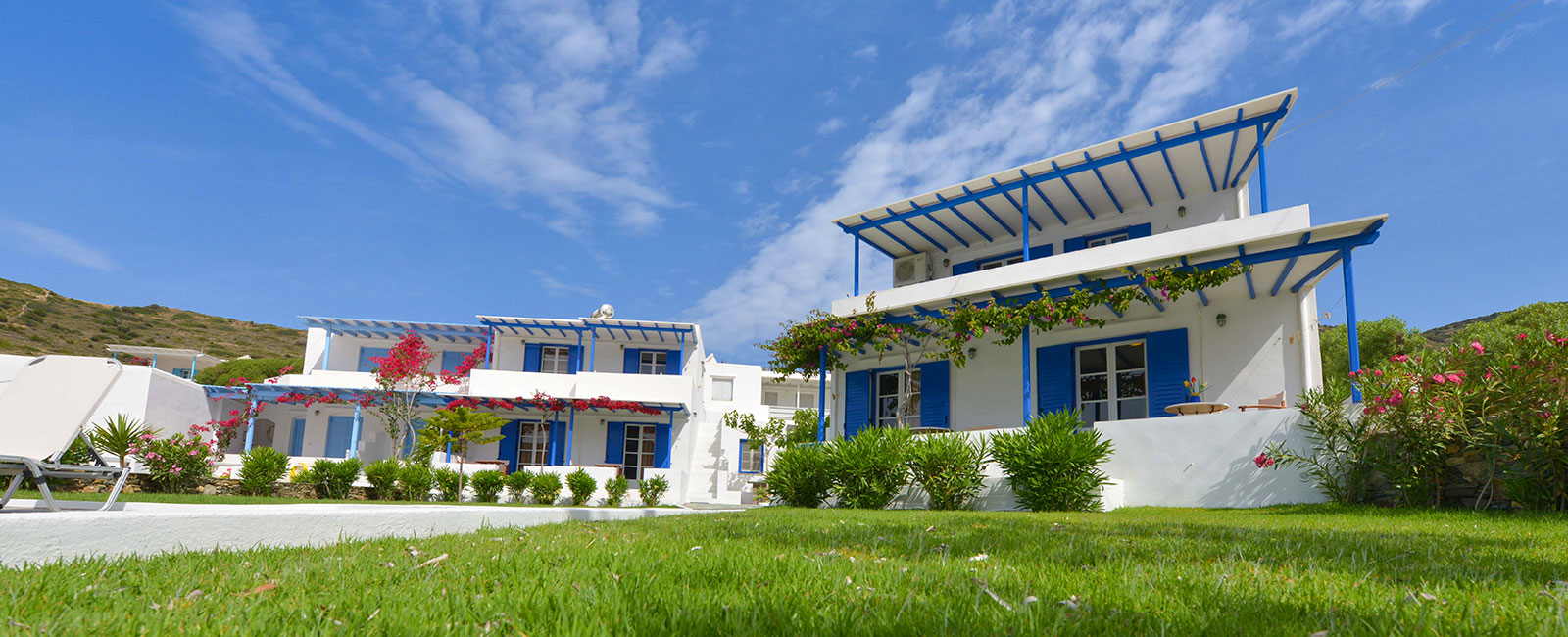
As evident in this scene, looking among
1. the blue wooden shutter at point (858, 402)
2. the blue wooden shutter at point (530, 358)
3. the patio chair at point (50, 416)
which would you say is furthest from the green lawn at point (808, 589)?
the blue wooden shutter at point (530, 358)

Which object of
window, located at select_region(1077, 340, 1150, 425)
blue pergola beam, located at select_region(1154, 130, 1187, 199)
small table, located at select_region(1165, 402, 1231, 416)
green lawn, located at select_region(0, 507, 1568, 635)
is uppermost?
blue pergola beam, located at select_region(1154, 130, 1187, 199)

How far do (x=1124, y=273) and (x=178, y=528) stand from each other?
12.6 m

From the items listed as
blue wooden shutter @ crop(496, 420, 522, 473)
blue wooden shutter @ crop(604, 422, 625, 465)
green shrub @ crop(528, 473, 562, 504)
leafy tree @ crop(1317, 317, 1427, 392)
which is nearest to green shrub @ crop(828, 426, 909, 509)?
green shrub @ crop(528, 473, 562, 504)

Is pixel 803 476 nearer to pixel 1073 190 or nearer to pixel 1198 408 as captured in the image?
pixel 1198 408

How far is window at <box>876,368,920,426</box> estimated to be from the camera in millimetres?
16625

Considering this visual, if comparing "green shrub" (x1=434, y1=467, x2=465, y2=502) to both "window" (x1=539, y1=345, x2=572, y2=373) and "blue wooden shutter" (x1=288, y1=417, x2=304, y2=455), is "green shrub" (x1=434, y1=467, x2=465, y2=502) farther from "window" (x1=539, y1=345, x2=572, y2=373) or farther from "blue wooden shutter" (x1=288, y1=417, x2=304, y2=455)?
"blue wooden shutter" (x1=288, y1=417, x2=304, y2=455)

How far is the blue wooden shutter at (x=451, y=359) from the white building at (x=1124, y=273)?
630 inches

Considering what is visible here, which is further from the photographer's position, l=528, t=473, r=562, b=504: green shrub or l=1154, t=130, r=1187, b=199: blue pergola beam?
l=528, t=473, r=562, b=504: green shrub

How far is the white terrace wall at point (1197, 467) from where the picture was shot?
31.6 feet

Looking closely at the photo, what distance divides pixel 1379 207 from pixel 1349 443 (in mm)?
3675

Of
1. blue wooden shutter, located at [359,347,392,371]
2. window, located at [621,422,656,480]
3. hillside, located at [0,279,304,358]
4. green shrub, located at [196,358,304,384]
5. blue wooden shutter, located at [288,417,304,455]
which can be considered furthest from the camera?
hillside, located at [0,279,304,358]

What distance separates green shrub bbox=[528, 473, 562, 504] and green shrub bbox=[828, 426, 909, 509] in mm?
8975

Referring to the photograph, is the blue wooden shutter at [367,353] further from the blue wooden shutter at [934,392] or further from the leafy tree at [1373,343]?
the leafy tree at [1373,343]

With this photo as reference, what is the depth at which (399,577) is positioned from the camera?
7.62 feet
